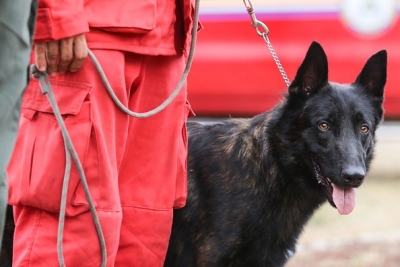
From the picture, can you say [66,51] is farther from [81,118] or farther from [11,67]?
[11,67]

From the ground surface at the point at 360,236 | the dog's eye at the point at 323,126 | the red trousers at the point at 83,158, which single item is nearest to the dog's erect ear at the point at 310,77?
the dog's eye at the point at 323,126

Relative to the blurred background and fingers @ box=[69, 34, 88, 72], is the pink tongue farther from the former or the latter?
the blurred background

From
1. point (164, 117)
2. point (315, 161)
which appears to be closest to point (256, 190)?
point (315, 161)

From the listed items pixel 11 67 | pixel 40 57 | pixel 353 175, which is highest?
pixel 11 67

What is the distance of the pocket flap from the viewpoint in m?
2.35

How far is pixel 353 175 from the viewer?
3141 mm

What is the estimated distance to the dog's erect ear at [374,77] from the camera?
3.52 metres

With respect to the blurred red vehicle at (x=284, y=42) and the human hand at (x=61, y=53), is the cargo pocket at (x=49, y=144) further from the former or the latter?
the blurred red vehicle at (x=284, y=42)

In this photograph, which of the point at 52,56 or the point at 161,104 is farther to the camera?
the point at 161,104

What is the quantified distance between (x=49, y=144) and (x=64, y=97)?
16cm

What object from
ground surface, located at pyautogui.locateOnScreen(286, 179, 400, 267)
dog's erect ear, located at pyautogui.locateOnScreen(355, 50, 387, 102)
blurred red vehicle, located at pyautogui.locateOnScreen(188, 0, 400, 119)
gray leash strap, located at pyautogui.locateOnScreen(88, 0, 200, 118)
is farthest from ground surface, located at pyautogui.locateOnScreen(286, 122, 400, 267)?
gray leash strap, located at pyautogui.locateOnScreen(88, 0, 200, 118)

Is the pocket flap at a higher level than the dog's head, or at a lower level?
higher

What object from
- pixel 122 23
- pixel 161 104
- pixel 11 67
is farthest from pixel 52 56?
pixel 11 67

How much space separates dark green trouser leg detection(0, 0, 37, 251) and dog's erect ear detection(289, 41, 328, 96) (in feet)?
6.50
